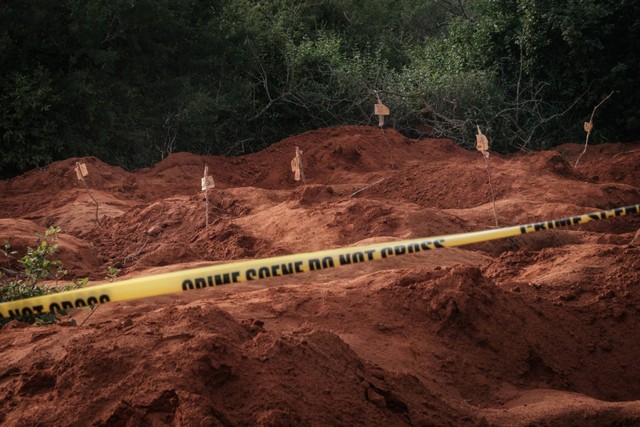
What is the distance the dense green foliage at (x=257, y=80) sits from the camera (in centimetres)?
1908

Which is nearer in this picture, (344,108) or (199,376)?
(199,376)

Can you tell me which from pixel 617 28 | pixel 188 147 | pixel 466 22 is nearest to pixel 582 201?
pixel 617 28

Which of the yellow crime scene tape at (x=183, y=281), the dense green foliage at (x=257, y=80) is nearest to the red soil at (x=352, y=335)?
the yellow crime scene tape at (x=183, y=281)

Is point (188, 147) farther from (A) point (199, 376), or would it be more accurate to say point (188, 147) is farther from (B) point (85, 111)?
(A) point (199, 376)

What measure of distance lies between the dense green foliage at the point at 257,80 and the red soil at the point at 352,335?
24.6ft

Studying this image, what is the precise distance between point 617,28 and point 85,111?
501 inches

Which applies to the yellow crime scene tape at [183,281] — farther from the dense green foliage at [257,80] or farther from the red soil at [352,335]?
the dense green foliage at [257,80]

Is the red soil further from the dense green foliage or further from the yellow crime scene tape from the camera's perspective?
the dense green foliage

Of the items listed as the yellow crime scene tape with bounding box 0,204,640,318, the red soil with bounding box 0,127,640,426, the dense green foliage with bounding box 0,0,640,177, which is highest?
the dense green foliage with bounding box 0,0,640,177

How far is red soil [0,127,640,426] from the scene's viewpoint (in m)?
4.19

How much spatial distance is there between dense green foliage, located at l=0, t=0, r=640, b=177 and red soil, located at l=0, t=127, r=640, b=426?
7.49 metres

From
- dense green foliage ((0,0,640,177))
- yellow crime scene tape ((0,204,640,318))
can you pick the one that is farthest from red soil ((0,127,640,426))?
dense green foliage ((0,0,640,177))

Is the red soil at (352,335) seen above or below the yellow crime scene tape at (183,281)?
below

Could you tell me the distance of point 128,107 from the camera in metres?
21.0
